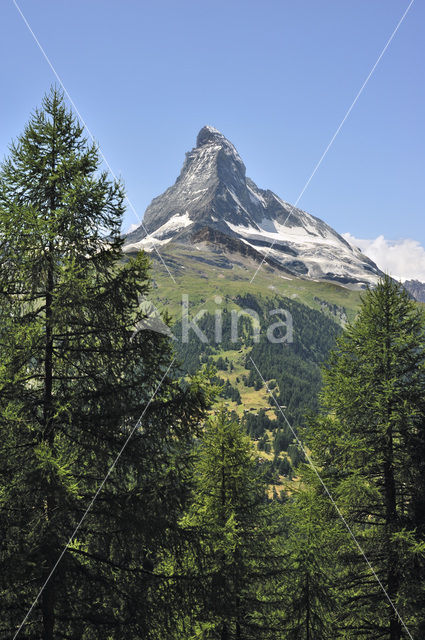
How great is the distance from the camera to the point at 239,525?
15922 millimetres

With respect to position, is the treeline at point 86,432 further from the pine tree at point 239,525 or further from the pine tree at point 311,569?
the pine tree at point 239,525

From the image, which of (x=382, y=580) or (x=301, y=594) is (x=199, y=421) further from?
(x=301, y=594)

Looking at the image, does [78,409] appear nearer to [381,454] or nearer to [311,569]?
[381,454]

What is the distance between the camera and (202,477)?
16.5 metres

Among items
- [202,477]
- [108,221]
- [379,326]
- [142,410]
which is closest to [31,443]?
[142,410]

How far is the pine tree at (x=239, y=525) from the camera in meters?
15.0

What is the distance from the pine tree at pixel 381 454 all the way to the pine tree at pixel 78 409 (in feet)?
23.0

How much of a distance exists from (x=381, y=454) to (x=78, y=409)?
9.77 meters

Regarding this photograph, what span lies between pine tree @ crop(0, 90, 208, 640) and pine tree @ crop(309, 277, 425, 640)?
276 inches

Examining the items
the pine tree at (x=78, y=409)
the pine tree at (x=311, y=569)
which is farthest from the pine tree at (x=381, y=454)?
the pine tree at (x=78, y=409)

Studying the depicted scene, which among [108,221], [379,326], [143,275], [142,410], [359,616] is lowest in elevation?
[359,616]

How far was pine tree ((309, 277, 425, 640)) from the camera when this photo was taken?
13344mm

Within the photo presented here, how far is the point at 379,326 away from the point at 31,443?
38.6ft

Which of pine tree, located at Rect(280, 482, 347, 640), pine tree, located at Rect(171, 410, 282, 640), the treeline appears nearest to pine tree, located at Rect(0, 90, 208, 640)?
the treeline
